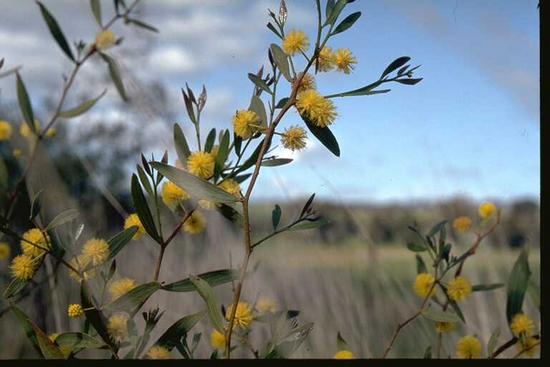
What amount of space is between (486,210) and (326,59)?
0.40 metres

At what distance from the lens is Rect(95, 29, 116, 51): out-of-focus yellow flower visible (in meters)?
0.62

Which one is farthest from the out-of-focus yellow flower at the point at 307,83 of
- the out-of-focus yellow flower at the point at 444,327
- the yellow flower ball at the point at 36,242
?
the out-of-focus yellow flower at the point at 444,327

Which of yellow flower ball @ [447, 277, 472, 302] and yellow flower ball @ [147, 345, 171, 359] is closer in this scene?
yellow flower ball @ [147, 345, 171, 359]

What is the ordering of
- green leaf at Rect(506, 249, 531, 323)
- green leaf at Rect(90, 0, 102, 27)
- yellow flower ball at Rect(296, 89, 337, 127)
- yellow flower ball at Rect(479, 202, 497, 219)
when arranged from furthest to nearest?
yellow flower ball at Rect(479, 202, 497, 219), green leaf at Rect(506, 249, 531, 323), green leaf at Rect(90, 0, 102, 27), yellow flower ball at Rect(296, 89, 337, 127)

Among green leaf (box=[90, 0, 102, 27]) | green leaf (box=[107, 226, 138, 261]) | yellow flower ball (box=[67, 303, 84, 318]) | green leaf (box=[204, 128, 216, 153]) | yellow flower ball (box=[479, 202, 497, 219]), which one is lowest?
yellow flower ball (box=[67, 303, 84, 318])

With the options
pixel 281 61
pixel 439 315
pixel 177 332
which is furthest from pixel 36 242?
pixel 439 315

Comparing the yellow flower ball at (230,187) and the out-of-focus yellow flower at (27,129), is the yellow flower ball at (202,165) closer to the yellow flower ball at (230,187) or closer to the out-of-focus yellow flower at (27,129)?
the yellow flower ball at (230,187)

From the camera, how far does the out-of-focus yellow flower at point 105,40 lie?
62cm

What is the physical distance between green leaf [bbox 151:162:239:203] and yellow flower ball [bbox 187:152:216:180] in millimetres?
38

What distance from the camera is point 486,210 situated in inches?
32.2

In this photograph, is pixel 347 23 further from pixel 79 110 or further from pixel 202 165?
pixel 79 110

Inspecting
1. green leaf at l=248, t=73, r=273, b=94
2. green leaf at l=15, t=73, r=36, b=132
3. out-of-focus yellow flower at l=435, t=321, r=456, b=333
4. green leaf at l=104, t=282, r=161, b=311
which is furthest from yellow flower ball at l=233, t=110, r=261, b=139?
out-of-focus yellow flower at l=435, t=321, r=456, b=333

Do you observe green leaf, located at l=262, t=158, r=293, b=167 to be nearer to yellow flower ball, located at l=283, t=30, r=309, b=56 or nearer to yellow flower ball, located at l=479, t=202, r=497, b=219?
yellow flower ball, located at l=283, t=30, r=309, b=56
